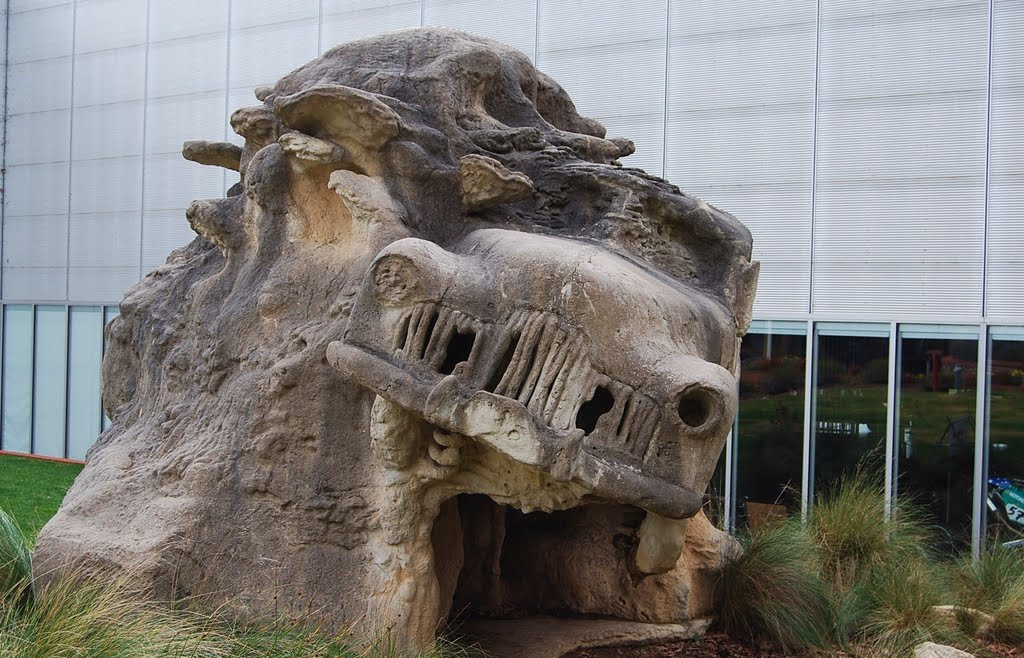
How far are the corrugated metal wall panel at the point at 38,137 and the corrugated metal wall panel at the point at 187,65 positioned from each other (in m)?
1.66

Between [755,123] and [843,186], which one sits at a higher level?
[755,123]

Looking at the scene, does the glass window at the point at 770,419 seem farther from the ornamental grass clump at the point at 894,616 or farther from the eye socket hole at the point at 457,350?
the eye socket hole at the point at 457,350

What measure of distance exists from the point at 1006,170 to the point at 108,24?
35.4 ft

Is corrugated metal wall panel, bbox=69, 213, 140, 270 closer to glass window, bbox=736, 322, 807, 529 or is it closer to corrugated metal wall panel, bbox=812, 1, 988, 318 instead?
glass window, bbox=736, 322, 807, 529

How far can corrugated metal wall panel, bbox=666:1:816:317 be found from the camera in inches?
390

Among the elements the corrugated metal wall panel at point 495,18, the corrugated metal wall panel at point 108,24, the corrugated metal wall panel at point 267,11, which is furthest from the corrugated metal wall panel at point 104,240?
the corrugated metal wall panel at point 495,18

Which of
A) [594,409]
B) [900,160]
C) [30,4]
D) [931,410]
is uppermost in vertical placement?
[30,4]

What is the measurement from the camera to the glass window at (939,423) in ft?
30.9

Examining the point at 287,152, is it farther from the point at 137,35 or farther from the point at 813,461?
the point at 137,35

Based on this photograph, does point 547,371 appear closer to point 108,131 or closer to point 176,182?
point 176,182

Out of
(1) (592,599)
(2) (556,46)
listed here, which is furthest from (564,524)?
(2) (556,46)

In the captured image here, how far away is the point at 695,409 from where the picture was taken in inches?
172

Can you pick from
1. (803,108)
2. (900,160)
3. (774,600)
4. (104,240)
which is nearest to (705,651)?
(774,600)

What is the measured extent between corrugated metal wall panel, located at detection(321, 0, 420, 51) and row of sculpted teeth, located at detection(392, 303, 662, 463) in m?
8.14
